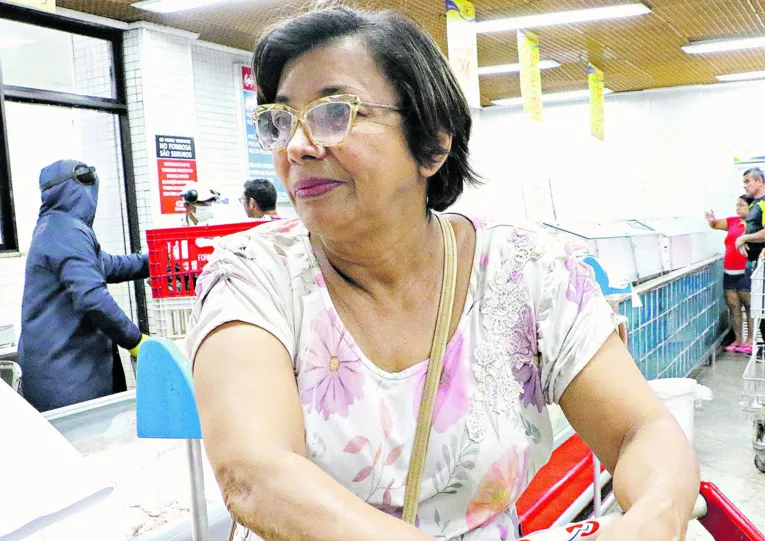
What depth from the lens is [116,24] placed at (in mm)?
6301

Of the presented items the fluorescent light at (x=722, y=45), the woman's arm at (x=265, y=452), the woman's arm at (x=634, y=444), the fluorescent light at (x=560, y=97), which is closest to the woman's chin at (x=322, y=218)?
the woman's arm at (x=265, y=452)

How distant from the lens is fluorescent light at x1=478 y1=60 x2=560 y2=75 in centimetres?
860

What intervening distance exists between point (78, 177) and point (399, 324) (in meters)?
2.62

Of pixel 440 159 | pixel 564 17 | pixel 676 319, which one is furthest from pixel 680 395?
pixel 564 17

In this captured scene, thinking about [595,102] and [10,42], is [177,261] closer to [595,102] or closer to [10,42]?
[10,42]

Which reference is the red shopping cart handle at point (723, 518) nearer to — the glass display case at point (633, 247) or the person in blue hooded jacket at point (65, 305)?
the person in blue hooded jacket at point (65, 305)

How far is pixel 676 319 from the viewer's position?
5.29 m

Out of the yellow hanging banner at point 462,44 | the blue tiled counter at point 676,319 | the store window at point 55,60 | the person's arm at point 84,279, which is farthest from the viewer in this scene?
the store window at point 55,60

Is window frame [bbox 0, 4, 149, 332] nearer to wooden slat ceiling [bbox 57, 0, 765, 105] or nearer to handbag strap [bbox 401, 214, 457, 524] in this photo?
wooden slat ceiling [bbox 57, 0, 765, 105]

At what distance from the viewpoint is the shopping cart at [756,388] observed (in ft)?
12.0

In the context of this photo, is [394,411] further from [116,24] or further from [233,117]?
[233,117]

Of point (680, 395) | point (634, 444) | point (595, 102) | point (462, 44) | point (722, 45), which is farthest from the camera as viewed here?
point (595, 102)

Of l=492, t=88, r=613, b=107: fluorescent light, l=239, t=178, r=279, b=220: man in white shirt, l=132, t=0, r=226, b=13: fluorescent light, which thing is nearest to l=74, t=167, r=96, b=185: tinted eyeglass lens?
l=239, t=178, r=279, b=220: man in white shirt

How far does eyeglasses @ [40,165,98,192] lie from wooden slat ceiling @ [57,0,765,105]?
2098mm
